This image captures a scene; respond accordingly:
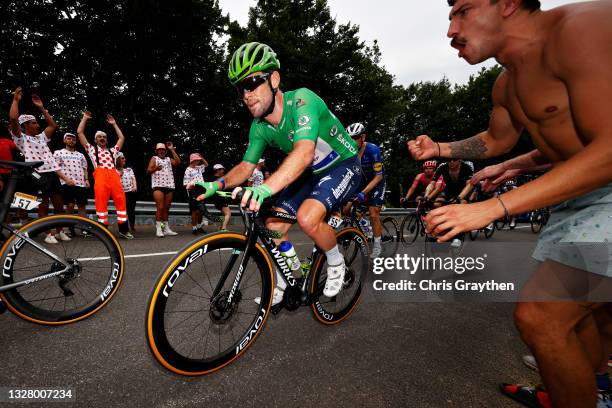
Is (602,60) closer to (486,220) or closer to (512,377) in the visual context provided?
(486,220)

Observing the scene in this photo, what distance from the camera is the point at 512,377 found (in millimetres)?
1964

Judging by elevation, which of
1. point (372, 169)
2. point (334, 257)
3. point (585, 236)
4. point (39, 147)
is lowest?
point (334, 257)

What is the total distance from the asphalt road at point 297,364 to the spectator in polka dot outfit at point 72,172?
16.4 feet

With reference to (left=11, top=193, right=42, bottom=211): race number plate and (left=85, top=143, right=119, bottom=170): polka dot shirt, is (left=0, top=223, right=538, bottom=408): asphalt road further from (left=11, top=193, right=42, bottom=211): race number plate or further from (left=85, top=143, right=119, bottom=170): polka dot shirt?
(left=85, top=143, right=119, bottom=170): polka dot shirt

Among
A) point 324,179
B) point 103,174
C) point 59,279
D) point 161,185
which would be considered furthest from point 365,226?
point 103,174

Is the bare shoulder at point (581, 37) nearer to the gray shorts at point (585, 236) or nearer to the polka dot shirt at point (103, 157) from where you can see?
the gray shorts at point (585, 236)

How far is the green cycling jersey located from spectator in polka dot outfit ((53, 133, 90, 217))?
597 cm

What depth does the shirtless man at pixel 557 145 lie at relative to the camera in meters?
1.02

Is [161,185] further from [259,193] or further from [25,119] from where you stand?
[259,193]

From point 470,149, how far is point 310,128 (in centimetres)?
119

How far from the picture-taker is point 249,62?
2.35 meters

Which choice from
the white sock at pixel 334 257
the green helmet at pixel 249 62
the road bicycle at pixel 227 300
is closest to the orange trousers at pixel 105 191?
the road bicycle at pixel 227 300

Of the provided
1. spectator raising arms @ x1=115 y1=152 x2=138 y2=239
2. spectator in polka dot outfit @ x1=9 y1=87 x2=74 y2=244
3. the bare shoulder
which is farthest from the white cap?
the bare shoulder

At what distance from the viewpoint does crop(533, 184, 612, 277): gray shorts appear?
116 centimetres
